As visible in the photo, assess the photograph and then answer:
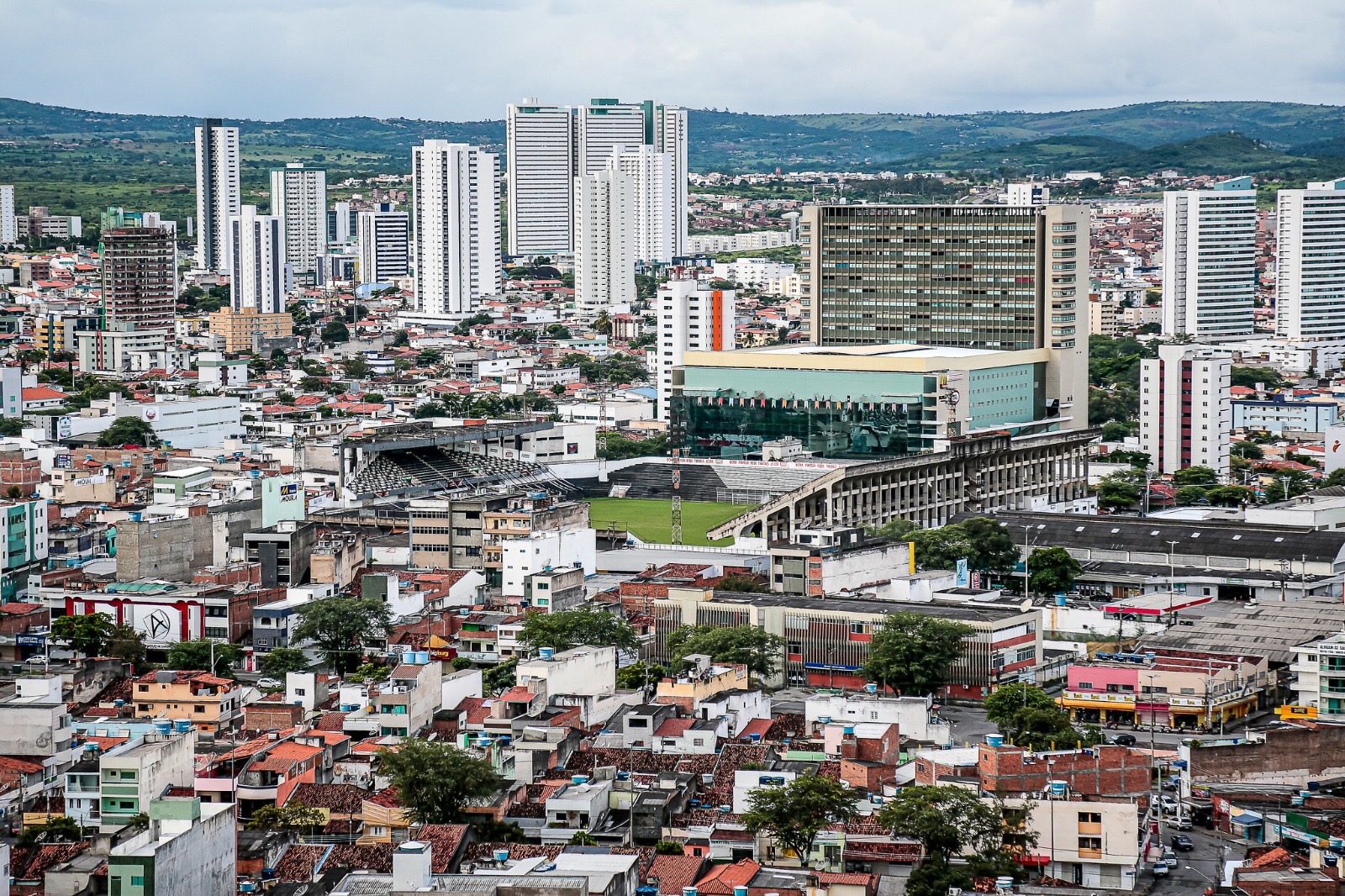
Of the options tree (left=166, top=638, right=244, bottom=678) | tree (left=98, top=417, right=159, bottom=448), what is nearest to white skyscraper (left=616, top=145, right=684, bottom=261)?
tree (left=98, top=417, right=159, bottom=448)

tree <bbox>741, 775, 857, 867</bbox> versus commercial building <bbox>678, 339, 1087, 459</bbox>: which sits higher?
commercial building <bbox>678, 339, 1087, 459</bbox>

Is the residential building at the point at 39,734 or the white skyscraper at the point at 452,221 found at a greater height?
the white skyscraper at the point at 452,221

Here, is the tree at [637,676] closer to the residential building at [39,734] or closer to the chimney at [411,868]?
the residential building at [39,734]

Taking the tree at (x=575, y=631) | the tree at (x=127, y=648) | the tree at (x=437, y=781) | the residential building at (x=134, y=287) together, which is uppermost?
the residential building at (x=134, y=287)

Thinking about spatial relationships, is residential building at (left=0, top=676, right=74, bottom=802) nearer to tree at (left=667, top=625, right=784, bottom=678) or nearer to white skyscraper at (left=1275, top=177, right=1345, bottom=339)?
tree at (left=667, top=625, right=784, bottom=678)

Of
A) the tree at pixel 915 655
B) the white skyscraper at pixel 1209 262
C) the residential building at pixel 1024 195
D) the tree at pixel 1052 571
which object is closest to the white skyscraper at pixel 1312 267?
the white skyscraper at pixel 1209 262

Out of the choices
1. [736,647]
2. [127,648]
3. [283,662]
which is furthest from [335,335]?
[736,647]
